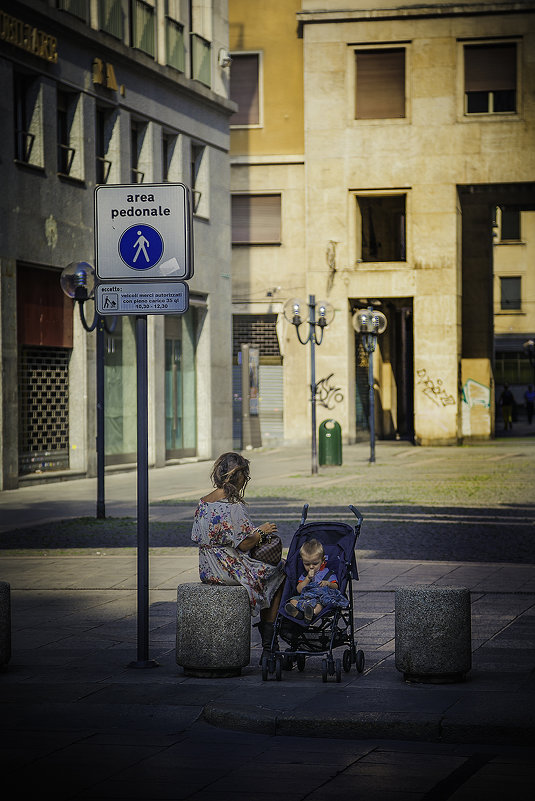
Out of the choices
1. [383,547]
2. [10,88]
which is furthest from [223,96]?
[383,547]

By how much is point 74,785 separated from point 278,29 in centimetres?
3658

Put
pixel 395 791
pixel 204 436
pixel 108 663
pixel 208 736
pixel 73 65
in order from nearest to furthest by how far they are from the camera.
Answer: pixel 395 791 < pixel 208 736 < pixel 108 663 < pixel 73 65 < pixel 204 436

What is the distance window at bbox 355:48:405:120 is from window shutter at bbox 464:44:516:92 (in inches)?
72.0

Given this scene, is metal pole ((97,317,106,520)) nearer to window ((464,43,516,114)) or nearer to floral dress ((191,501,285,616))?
floral dress ((191,501,285,616))

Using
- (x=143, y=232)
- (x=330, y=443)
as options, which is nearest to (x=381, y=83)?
(x=330, y=443)

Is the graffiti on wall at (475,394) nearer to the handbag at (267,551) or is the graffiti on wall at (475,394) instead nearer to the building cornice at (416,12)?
the building cornice at (416,12)

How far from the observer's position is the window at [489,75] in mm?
37156

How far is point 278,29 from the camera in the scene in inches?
1571

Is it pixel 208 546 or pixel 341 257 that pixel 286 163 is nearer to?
pixel 341 257

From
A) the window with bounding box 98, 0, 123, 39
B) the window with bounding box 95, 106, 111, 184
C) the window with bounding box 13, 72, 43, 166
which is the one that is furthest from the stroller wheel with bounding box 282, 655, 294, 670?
the window with bounding box 98, 0, 123, 39

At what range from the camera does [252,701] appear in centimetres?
688

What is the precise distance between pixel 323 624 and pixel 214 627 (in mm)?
622

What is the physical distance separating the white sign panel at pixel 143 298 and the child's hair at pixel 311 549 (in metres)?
1.59

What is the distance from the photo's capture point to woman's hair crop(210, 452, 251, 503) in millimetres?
8078
